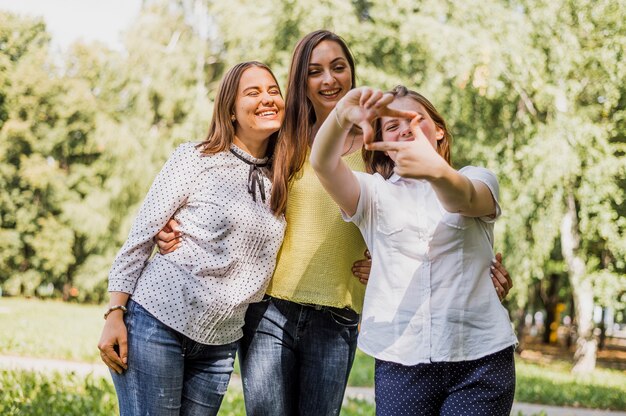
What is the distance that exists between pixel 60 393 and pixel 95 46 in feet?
75.9

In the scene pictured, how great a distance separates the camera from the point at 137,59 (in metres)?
20.9

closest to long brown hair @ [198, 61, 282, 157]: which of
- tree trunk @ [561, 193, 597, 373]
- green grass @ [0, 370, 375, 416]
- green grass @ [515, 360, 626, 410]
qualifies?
green grass @ [0, 370, 375, 416]

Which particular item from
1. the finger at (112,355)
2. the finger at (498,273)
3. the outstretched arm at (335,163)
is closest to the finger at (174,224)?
the finger at (112,355)

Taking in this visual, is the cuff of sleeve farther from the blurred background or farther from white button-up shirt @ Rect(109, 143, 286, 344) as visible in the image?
the blurred background

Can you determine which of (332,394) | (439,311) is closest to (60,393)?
(332,394)

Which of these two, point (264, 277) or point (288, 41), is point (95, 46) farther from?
point (264, 277)

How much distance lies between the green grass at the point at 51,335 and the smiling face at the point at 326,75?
8.14 metres

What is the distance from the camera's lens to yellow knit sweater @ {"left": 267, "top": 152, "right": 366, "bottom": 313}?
276 cm

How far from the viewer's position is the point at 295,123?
2.89 m

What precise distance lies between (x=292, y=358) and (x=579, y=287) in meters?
12.0

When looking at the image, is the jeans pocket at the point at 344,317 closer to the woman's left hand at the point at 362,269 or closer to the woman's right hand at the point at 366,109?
the woman's left hand at the point at 362,269

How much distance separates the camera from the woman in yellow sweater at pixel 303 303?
2.76m

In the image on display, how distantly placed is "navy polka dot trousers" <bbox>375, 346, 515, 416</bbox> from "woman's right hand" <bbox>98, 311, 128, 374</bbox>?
93cm

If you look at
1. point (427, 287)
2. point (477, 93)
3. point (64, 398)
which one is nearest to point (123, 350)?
point (427, 287)
